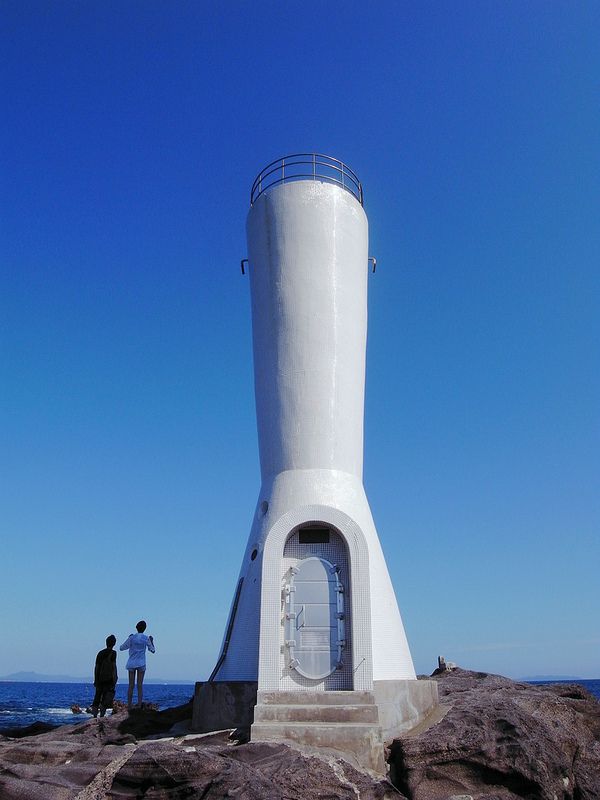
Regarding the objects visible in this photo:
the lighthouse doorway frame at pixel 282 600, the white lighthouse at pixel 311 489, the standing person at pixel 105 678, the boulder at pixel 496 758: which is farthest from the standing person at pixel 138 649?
the boulder at pixel 496 758

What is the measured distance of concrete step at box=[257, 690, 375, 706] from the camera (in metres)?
9.42

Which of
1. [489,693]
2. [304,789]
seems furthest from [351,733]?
[489,693]

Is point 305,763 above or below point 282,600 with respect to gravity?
below

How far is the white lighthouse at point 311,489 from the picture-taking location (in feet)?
32.7

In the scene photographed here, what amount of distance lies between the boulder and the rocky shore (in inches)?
0.5

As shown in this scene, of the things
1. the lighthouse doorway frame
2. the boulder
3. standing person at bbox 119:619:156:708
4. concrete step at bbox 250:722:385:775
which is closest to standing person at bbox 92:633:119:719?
standing person at bbox 119:619:156:708

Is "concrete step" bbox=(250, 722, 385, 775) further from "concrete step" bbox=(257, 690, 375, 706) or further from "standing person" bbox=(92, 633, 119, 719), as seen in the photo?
"standing person" bbox=(92, 633, 119, 719)

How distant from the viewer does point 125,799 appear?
7664mm

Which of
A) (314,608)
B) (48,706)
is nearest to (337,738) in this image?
(314,608)

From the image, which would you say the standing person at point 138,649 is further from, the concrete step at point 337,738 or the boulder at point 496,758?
the boulder at point 496,758

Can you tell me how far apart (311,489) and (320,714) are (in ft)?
12.8

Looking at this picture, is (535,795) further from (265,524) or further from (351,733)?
(265,524)

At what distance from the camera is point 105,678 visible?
40.7 ft

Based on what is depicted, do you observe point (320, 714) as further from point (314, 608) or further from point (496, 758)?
point (496, 758)
